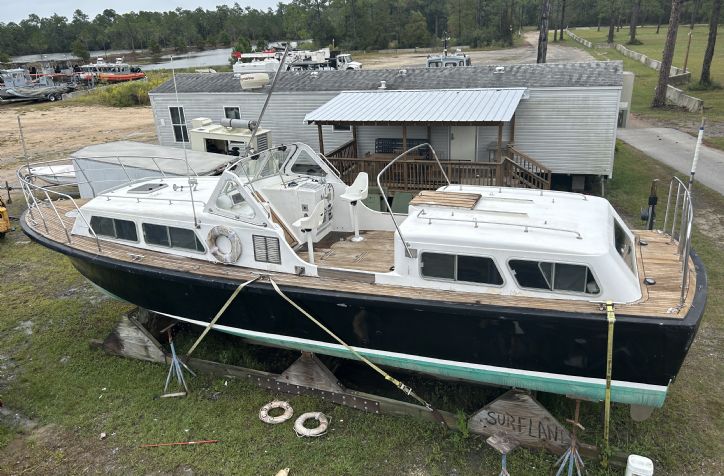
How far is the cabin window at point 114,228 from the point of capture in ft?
28.5

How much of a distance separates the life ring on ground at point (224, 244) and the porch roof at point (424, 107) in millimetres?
6913

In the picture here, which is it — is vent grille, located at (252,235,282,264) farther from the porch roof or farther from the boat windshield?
the porch roof

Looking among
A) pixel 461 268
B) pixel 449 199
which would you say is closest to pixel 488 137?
pixel 449 199

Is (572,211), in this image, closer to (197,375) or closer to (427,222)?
(427,222)

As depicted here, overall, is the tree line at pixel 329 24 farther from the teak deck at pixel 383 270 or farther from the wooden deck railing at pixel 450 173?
the teak deck at pixel 383 270

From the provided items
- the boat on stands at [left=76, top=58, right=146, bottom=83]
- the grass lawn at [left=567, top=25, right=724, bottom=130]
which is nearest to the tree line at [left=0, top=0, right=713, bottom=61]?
the grass lawn at [left=567, top=25, right=724, bottom=130]

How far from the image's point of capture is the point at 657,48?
5525cm

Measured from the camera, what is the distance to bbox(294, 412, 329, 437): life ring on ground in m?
6.78

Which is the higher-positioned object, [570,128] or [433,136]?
[570,128]

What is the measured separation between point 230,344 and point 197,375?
0.93 meters

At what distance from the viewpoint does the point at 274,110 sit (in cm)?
1798

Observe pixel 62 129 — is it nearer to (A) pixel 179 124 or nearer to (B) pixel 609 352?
(A) pixel 179 124

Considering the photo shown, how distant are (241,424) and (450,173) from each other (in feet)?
28.7

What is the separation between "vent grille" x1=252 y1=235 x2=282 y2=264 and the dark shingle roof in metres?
10.2
